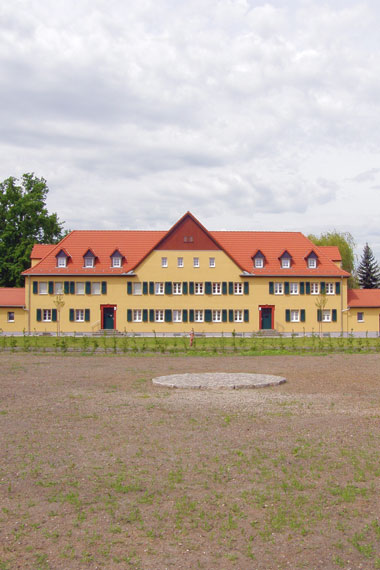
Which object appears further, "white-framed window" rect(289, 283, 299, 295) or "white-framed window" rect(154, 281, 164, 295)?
"white-framed window" rect(289, 283, 299, 295)

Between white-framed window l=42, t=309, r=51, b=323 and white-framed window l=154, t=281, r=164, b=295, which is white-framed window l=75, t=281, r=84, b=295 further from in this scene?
white-framed window l=154, t=281, r=164, b=295

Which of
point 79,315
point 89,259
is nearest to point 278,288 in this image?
point 89,259

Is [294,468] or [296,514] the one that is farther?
[294,468]

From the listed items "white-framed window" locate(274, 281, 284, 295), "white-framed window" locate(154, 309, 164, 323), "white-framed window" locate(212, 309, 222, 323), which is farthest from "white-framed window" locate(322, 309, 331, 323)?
"white-framed window" locate(154, 309, 164, 323)

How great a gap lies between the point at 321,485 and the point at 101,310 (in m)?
49.1

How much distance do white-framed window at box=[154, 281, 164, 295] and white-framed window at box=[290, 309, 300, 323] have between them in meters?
13.2

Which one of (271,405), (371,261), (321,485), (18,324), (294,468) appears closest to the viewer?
(321,485)

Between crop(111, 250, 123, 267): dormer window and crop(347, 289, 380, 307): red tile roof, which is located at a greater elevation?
crop(111, 250, 123, 267): dormer window

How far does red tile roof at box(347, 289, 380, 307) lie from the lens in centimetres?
5681

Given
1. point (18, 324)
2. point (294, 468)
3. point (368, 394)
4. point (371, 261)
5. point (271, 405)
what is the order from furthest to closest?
point (371, 261)
point (18, 324)
point (368, 394)
point (271, 405)
point (294, 468)

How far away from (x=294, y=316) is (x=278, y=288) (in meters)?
3.24

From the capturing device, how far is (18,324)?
55062 mm

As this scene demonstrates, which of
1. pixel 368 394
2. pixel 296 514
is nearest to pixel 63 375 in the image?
pixel 368 394

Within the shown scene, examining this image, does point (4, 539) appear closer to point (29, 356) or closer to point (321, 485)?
point (321, 485)
